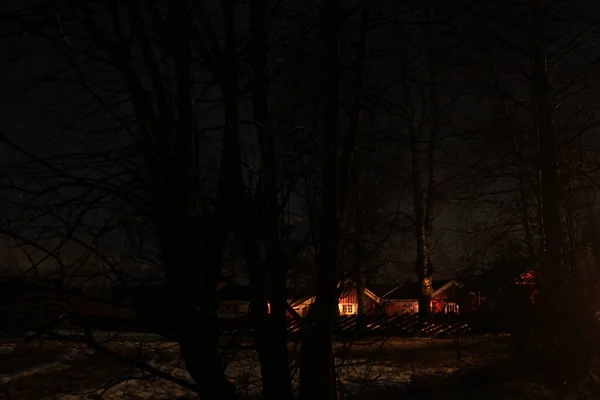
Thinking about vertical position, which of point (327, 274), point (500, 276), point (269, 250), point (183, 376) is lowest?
point (183, 376)

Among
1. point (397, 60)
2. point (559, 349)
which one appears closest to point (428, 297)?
point (559, 349)

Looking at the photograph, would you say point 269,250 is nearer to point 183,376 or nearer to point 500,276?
point 183,376

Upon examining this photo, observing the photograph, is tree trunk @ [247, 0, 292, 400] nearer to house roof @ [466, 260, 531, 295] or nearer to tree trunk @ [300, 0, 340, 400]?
tree trunk @ [300, 0, 340, 400]

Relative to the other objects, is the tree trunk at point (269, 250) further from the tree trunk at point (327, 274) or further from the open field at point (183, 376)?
the open field at point (183, 376)

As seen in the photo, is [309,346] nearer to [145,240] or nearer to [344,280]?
[344,280]

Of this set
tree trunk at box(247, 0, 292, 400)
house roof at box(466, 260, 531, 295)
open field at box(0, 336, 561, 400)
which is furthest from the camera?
house roof at box(466, 260, 531, 295)

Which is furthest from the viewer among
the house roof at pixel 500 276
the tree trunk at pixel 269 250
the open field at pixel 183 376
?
the house roof at pixel 500 276

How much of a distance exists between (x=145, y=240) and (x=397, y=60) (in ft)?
8.24

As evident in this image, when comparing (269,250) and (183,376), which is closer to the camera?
(269,250)

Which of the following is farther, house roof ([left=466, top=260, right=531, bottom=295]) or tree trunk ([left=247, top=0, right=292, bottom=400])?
house roof ([left=466, top=260, right=531, bottom=295])

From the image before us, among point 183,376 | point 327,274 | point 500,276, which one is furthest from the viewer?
point 500,276

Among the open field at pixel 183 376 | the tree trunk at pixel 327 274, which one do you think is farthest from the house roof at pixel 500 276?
the tree trunk at pixel 327 274

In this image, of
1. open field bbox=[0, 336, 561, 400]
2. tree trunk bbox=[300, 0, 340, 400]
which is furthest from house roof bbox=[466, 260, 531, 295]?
tree trunk bbox=[300, 0, 340, 400]

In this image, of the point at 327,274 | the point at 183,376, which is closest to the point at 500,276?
the point at 183,376
